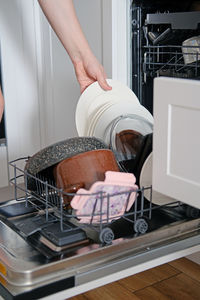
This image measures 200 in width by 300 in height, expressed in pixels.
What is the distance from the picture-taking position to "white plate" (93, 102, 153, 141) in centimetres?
111

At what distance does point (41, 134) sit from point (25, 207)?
99 cm

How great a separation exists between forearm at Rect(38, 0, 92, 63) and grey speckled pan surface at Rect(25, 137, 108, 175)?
1.52 feet

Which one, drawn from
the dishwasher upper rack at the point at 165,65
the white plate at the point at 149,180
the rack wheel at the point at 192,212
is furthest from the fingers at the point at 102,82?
the rack wheel at the point at 192,212

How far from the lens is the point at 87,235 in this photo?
0.81 metres

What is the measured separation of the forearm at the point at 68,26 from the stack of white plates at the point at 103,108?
0.11 meters

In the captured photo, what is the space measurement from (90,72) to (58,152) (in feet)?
1.57

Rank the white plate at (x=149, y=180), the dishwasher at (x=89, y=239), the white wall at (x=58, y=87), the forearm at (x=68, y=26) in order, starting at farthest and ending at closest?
the white wall at (x=58, y=87) → the forearm at (x=68, y=26) → the white plate at (x=149, y=180) → the dishwasher at (x=89, y=239)

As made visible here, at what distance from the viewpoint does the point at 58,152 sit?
2.72 ft

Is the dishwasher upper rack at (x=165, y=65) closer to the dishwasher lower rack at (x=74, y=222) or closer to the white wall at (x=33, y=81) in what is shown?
the white wall at (x=33, y=81)

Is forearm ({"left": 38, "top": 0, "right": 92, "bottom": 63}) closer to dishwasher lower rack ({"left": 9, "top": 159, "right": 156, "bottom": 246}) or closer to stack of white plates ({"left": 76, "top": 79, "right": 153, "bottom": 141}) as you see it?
stack of white plates ({"left": 76, "top": 79, "right": 153, "bottom": 141})

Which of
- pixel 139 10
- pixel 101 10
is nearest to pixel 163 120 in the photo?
pixel 139 10

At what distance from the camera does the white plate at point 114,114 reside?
3.64 feet

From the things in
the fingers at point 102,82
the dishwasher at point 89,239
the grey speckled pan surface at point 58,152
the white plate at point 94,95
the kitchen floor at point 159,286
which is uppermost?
the fingers at point 102,82

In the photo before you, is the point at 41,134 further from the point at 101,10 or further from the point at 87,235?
the point at 87,235
